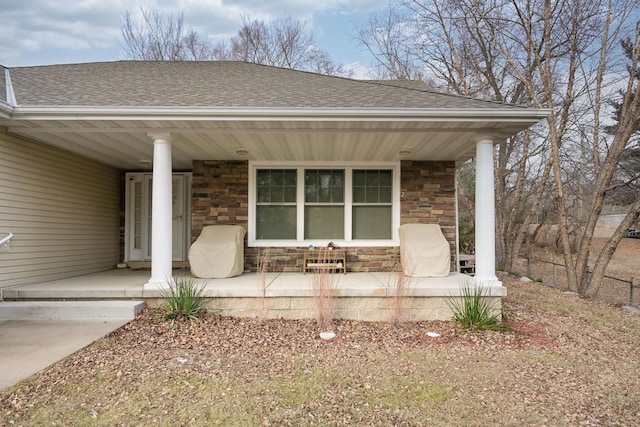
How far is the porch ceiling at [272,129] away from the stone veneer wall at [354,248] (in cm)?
74

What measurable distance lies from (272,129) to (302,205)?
7.26 feet

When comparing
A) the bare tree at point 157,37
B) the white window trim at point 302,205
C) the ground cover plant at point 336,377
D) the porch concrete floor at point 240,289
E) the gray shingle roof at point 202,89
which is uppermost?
the bare tree at point 157,37

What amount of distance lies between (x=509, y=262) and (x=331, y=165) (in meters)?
7.50

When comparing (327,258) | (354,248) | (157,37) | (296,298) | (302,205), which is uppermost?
(157,37)

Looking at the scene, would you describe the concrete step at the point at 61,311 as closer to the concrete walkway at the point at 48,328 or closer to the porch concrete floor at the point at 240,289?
the concrete walkway at the point at 48,328

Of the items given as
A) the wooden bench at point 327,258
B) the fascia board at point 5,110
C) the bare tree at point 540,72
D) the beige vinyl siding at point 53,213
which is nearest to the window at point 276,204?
the wooden bench at point 327,258

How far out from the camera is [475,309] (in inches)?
173

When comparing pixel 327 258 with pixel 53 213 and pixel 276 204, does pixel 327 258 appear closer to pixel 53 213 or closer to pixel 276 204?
pixel 276 204

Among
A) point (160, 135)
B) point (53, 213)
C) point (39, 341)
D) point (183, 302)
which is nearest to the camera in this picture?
point (39, 341)

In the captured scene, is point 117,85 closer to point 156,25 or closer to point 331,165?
point 331,165

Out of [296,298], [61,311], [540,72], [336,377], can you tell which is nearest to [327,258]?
[296,298]

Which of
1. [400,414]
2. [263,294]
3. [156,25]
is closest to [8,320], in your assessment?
[263,294]

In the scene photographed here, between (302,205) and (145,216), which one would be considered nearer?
(302,205)

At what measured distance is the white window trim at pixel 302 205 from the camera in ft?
21.6
